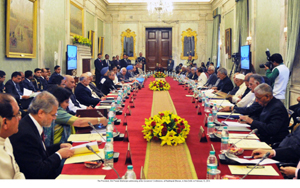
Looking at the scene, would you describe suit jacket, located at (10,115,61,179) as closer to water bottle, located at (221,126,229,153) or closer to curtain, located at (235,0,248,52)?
water bottle, located at (221,126,229,153)

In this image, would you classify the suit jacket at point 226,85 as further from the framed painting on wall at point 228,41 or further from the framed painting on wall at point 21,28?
the framed painting on wall at point 228,41

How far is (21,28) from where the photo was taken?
303 inches

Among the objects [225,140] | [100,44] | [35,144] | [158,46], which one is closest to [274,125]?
[225,140]

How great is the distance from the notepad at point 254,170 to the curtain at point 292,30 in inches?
218

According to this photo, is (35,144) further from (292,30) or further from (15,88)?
(292,30)

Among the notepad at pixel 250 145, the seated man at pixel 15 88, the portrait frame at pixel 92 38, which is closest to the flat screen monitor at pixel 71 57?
the portrait frame at pixel 92 38

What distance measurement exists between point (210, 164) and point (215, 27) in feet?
48.9

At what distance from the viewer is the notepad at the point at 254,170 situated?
2.02 m

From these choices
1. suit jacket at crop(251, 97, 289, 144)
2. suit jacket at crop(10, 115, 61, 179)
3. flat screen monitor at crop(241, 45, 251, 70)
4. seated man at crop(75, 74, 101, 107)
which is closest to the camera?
suit jacket at crop(10, 115, 61, 179)

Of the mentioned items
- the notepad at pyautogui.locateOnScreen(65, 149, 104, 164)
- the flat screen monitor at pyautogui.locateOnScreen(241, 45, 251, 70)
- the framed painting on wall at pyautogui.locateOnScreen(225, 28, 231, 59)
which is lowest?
the notepad at pyautogui.locateOnScreen(65, 149, 104, 164)

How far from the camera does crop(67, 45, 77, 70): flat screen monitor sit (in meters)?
10.5

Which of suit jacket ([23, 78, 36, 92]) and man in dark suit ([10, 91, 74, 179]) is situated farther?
suit jacket ([23, 78, 36, 92])

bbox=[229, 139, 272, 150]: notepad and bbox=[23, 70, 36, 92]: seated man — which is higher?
bbox=[23, 70, 36, 92]: seated man

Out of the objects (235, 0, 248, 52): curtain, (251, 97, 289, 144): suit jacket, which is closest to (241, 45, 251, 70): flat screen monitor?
(235, 0, 248, 52): curtain
